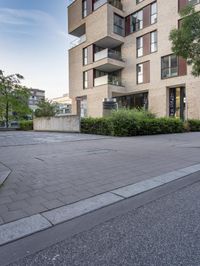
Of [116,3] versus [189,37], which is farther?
[116,3]

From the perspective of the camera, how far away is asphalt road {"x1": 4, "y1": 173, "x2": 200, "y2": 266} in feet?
7.16

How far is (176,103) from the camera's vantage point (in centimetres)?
2484

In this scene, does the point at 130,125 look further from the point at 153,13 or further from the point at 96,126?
the point at 153,13

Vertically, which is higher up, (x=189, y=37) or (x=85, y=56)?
(x=85, y=56)

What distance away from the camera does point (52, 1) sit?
1456cm

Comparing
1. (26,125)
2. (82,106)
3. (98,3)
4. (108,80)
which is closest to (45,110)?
(26,125)

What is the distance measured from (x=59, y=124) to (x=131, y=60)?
40.5ft

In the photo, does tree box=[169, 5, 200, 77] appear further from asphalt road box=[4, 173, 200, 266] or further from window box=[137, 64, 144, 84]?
window box=[137, 64, 144, 84]

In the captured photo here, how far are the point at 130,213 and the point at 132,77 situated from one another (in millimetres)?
25738

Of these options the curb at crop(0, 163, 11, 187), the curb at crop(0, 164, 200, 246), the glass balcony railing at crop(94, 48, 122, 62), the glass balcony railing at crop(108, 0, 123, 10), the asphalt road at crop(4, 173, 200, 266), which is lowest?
the asphalt road at crop(4, 173, 200, 266)

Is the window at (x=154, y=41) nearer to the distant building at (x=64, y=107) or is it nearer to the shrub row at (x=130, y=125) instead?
the shrub row at (x=130, y=125)

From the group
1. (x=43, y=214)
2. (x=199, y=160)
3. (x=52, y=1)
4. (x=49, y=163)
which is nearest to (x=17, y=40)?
(x=52, y=1)

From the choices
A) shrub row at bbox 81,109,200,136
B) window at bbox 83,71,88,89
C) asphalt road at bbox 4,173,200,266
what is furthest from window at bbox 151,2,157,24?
asphalt road at bbox 4,173,200,266

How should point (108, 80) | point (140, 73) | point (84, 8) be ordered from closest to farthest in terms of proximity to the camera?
1. point (108, 80)
2. point (140, 73)
3. point (84, 8)
